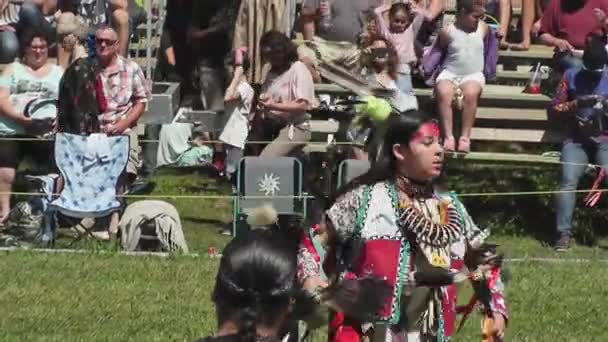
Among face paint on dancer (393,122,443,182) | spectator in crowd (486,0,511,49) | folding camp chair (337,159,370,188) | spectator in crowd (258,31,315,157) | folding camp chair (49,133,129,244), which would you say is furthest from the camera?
spectator in crowd (486,0,511,49)

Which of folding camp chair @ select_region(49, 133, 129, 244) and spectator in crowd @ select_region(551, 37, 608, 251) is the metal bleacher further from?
folding camp chair @ select_region(49, 133, 129, 244)

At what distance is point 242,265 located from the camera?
12.4ft

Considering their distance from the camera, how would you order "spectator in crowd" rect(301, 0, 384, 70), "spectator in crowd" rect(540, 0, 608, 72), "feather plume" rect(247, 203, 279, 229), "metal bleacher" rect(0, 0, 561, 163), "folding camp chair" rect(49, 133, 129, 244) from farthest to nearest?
"spectator in crowd" rect(301, 0, 384, 70), "metal bleacher" rect(0, 0, 561, 163), "spectator in crowd" rect(540, 0, 608, 72), "folding camp chair" rect(49, 133, 129, 244), "feather plume" rect(247, 203, 279, 229)

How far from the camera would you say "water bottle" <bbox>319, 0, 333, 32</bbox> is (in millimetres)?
12305

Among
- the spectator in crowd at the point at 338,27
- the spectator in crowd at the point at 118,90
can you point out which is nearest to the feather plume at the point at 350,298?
the spectator in crowd at the point at 118,90

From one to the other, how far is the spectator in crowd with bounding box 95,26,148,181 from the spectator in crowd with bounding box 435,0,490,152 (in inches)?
83.7

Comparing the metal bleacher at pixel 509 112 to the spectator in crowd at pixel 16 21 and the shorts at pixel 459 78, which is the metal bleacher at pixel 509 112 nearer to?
the shorts at pixel 459 78

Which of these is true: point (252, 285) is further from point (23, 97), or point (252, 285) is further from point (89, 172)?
point (23, 97)

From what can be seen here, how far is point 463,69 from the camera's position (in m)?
11.7

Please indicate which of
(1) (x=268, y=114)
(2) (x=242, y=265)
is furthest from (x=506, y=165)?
(2) (x=242, y=265)

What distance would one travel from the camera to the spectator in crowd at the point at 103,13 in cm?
1284

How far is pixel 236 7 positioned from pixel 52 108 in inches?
106

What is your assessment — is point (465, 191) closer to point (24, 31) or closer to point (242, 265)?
point (24, 31)

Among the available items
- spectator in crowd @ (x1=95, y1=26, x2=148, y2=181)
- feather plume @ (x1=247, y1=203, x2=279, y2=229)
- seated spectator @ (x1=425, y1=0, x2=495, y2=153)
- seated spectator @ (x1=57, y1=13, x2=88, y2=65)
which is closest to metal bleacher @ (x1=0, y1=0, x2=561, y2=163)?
seated spectator @ (x1=425, y1=0, x2=495, y2=153)
